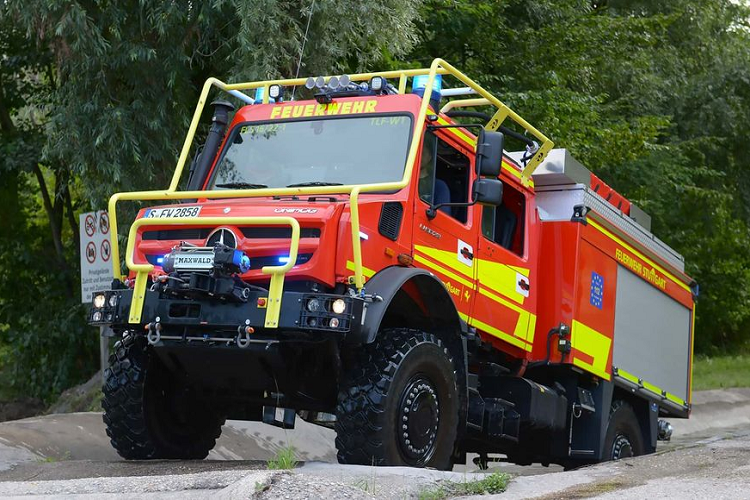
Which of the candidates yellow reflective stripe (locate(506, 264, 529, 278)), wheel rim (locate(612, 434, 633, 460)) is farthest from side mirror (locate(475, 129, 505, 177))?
wheel rim (locate(612, 434, 633, 460))

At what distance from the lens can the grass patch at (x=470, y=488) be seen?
6629mm

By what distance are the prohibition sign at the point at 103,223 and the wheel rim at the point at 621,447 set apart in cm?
551

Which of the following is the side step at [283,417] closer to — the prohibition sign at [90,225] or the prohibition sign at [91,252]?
the prohibition sign at [91,252]

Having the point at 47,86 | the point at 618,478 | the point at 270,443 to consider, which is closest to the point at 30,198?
the point at 47,86

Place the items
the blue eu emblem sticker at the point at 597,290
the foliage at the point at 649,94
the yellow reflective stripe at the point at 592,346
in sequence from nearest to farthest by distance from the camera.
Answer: the yellow reflective stripe at the point at 592,346, the blue eu emblem sticker at the point at 597,290, the foliage at the point at 649,94

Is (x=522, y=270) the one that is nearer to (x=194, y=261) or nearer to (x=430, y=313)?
(x=430, y=313)

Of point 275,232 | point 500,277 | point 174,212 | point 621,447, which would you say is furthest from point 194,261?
point 621,447

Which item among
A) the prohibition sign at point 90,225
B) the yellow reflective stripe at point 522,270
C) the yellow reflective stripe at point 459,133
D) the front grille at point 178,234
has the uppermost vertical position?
the yellow reflective stripe at point 459,133

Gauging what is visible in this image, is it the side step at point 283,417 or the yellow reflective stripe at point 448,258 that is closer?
the side step at point 283,417

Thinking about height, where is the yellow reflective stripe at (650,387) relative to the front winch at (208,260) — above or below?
below

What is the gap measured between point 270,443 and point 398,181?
14.4 ft

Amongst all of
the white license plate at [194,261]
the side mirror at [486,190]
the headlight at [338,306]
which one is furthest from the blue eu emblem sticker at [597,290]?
the white license plate at [194,261]

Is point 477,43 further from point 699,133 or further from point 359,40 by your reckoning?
point 699,133

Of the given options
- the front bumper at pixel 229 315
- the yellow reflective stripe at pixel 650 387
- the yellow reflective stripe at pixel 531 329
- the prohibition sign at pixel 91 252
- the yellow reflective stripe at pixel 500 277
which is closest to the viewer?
the front bumper at pixel 229 315
